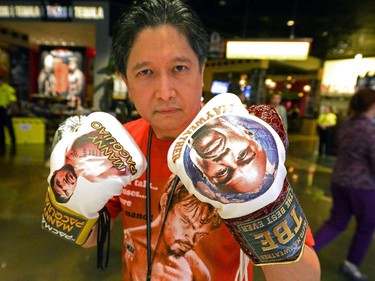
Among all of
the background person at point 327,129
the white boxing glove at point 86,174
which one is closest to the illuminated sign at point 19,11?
the background person at point 327,129

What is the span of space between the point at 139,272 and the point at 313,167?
5.51 metres

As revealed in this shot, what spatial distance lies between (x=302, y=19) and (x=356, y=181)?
6.09 metres

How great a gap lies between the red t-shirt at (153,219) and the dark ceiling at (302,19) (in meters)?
5.80

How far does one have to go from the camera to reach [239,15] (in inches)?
283

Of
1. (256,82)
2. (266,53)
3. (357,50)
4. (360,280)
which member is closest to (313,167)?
(266,53)

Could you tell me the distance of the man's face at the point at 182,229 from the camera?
0.76m

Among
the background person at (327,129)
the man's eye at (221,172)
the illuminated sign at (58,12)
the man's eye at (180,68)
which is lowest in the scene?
the background person at (327,129)

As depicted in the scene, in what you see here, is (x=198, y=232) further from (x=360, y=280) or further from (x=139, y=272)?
(x=360, y=280)

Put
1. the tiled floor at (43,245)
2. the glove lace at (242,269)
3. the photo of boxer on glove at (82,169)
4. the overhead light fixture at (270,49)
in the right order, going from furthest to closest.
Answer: the overhead light fixture at (270,49), the tiled floor at (43,245), the glove lace at (242,269), the photo of boxer on glove at (82,169)

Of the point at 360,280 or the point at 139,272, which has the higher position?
the point at 139,272

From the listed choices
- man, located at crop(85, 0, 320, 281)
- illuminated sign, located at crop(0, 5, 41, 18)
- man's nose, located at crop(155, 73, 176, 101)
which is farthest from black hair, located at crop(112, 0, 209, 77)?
illuminated sign, located at crop(0, 5, 41, 18)

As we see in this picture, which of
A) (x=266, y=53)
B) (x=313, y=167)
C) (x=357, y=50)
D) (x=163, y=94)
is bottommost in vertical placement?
(x=313, y=167)

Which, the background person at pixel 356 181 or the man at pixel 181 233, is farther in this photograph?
the background person at pixel 356 181

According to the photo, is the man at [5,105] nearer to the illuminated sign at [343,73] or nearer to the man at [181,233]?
the man at [181,233]
